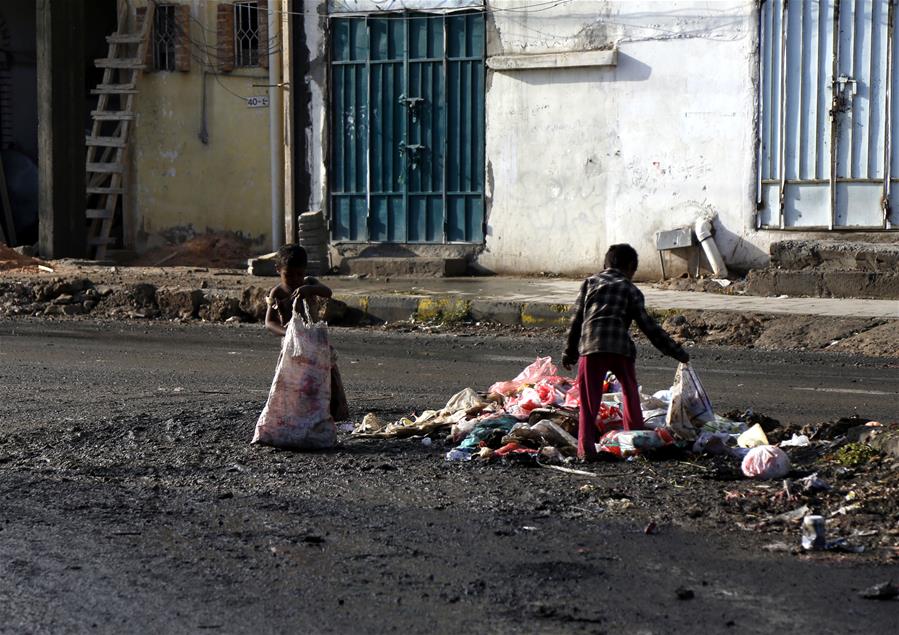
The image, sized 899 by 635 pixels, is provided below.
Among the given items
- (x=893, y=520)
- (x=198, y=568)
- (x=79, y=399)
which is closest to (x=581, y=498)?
(x=893, y=520)

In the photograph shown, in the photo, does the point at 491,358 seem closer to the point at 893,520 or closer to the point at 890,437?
the point at 890,437

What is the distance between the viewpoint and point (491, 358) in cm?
1166

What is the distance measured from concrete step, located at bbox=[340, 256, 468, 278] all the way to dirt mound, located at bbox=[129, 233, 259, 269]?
2.44m

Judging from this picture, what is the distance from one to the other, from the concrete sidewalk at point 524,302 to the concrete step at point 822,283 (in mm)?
267

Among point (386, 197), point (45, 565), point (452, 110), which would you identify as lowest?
point (45, 565)

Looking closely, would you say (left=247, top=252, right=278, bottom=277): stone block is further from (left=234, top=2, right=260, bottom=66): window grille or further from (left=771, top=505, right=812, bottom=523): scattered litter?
(left=771, top=505, right=812, bottom=523): scattered litter

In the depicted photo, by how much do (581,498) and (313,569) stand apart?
1.59 meters

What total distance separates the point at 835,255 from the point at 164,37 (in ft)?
35.4

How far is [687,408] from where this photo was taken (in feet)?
24.5

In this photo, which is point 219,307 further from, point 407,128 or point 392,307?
point 407,128

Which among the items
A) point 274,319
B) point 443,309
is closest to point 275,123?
point 443,309

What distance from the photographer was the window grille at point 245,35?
19781 millimetres

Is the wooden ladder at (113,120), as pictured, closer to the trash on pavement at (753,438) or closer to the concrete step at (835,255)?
the concrete step at (835,255)

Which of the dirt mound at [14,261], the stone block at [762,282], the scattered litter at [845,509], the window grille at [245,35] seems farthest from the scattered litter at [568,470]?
the window grille at [245,35]
